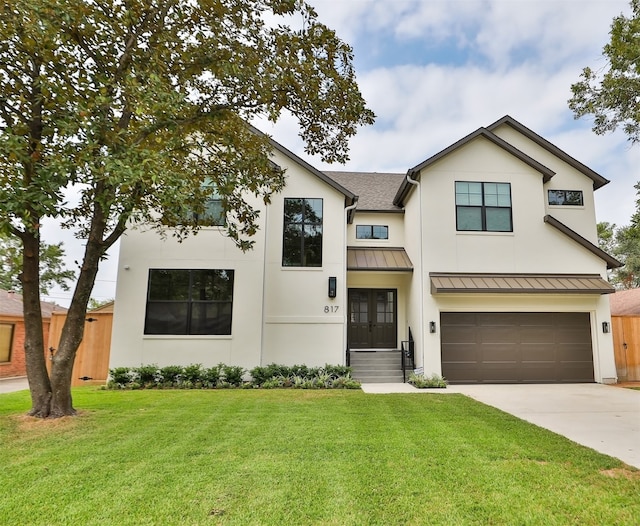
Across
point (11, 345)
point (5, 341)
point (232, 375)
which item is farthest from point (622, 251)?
point (5, 341)

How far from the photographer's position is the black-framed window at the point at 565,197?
1320 cm

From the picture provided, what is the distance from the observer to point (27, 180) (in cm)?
570

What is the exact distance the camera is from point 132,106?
19.6ft

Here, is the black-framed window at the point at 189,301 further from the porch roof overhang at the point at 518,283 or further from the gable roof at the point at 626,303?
the gable roof at the point at 626,303

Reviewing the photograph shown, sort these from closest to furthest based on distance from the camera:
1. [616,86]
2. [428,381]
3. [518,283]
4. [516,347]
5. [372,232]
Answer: [616,86] → [428,381] → [518,283] → [516,347] → [372,232]

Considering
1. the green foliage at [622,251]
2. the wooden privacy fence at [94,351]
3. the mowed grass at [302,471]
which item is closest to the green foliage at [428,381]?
the mowed grass at [302,471]

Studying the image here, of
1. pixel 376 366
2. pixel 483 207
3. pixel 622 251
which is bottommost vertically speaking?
pixel 376 366

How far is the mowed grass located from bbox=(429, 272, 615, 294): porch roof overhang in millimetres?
4872

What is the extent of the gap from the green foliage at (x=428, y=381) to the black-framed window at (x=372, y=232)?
5.54 meters

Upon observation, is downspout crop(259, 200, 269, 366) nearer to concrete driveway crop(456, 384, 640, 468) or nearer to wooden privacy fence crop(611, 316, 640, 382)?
concrete driveway crop(456, 384, 640, 468)

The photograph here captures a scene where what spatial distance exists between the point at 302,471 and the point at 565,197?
13.3m

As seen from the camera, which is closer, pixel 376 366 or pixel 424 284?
pixel 424 284

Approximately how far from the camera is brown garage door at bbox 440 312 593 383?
11.5 meters

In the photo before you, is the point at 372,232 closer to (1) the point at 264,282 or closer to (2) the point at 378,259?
(2) the point at 378,259
